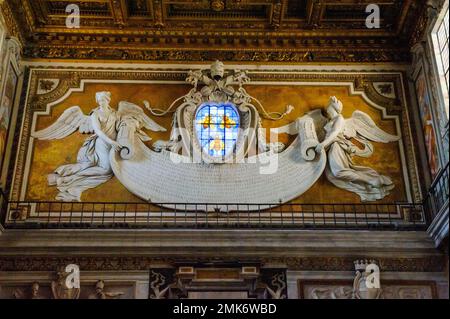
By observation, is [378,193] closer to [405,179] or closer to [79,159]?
[405,179]

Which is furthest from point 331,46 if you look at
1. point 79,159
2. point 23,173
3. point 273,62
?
point 23,173

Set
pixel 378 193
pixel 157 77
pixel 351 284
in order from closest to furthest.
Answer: pixel 351 284 < pixel 378 193 < pixel 157 77

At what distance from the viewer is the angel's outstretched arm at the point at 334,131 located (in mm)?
11695

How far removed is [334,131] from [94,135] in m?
4.01

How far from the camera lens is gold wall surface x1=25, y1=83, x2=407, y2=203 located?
1147 centimetres

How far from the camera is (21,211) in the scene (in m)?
11.2

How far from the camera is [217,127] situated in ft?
39.9

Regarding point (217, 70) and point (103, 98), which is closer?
point (103, 98)

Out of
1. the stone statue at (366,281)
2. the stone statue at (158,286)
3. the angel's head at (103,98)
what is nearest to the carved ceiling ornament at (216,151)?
the angel's head at (103,98)

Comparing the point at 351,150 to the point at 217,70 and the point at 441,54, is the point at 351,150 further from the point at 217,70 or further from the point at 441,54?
the point at 217,70

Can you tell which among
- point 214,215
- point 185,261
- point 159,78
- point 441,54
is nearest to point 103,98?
point 159,78

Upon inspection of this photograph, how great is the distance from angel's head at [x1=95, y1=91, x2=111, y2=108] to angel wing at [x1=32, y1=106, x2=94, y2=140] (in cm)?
33

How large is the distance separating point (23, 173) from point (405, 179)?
247 inches

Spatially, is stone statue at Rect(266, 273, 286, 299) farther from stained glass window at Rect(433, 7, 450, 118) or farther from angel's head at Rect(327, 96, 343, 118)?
stained glass window at Rect(433, 7, 450, 118)
